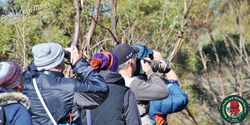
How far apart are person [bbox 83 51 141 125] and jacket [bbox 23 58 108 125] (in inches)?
14.9

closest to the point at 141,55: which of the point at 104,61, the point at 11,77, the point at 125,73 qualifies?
the point at 125,73

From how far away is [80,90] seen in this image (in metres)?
3.33

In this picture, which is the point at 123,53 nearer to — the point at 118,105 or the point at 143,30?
the point at 118,105

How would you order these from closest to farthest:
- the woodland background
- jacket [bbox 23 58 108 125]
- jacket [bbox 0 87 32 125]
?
1. jacket [bbox 0 87 32 125]
2. jacket [bbox 23 58 108 125]
3. the woodland background

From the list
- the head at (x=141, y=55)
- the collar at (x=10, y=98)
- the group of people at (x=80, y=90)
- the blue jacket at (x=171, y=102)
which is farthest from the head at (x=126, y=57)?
the collar at (x=10, y=98)

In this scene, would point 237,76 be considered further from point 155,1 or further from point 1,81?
point 1,81

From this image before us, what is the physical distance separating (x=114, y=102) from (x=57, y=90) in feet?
1.91

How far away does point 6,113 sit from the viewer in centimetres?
278

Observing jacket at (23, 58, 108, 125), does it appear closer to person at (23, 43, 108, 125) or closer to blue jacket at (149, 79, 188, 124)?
person at (23, 43, 108, 125)

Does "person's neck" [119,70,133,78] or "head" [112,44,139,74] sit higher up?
"head" [112,44,139,74]

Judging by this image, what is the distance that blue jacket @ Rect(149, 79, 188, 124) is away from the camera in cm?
434

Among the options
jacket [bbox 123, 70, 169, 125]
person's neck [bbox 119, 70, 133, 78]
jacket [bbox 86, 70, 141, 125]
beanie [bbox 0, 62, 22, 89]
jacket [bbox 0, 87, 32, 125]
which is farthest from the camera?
person's neck [bbox 119, 70, 133, 78]

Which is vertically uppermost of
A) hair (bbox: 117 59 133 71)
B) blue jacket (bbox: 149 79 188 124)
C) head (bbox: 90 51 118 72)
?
head (bbox: 90 51 118 72)

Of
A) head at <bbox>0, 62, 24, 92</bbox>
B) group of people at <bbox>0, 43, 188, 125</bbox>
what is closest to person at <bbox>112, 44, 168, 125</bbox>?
group of people at <bbox>0, 43, 188, 125</bbox>
